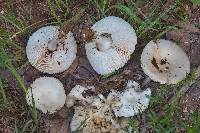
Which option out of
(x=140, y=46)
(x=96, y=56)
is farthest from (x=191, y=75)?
(x=96, y=56)

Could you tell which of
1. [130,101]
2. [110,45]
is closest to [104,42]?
[110,45]

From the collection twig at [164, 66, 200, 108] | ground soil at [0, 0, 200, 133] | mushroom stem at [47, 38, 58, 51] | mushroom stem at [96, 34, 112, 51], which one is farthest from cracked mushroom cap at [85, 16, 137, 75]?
twig at [164, 66, 200, 108]

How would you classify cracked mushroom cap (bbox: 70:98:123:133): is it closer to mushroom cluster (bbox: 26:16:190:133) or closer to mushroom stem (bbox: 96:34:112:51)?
mushroom cluster (bbox: 26:16:190:133)

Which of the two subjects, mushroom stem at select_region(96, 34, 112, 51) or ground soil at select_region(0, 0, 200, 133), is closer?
mushroom stem at select_region(96, 34, 112, 51)

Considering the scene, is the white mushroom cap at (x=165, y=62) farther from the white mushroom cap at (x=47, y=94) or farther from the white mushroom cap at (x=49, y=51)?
the white mushroom cap at (x=47, y=94)

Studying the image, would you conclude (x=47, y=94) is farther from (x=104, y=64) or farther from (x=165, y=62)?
(x=165, y=62)
